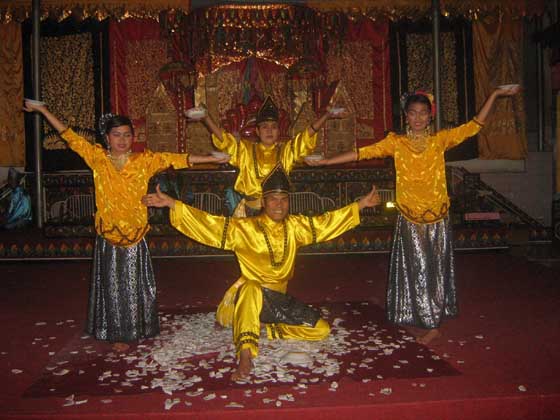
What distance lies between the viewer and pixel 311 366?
3004mm

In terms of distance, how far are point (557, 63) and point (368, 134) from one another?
317 centimetres

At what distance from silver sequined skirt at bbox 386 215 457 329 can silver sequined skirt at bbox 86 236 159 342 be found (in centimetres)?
164

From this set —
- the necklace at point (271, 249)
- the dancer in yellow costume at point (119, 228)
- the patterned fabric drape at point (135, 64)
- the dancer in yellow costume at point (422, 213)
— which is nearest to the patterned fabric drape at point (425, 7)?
the patterned fabric drape at point (135, 64)

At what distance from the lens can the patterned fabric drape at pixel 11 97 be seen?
9391 millimetres

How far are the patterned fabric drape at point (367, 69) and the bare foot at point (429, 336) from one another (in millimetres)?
6472

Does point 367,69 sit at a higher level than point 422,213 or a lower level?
higher

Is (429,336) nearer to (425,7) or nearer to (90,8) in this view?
(425,7)

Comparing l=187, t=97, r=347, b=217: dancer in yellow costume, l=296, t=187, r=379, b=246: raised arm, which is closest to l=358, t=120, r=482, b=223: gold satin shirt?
l=296, t=187, r=379, b=246: raised arm

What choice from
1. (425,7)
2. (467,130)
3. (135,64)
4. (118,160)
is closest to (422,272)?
(467,130)

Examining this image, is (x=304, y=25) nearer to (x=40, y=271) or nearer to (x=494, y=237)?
(x=494, y=237)

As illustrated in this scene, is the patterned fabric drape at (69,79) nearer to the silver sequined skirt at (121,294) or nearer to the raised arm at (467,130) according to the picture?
the silver sequined skirt at (121,294)

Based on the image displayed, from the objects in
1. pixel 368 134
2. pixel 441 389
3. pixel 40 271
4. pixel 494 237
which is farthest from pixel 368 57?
pixel 441 389

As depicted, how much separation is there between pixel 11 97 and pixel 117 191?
7163 mm

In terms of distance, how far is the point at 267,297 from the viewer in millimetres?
3453
